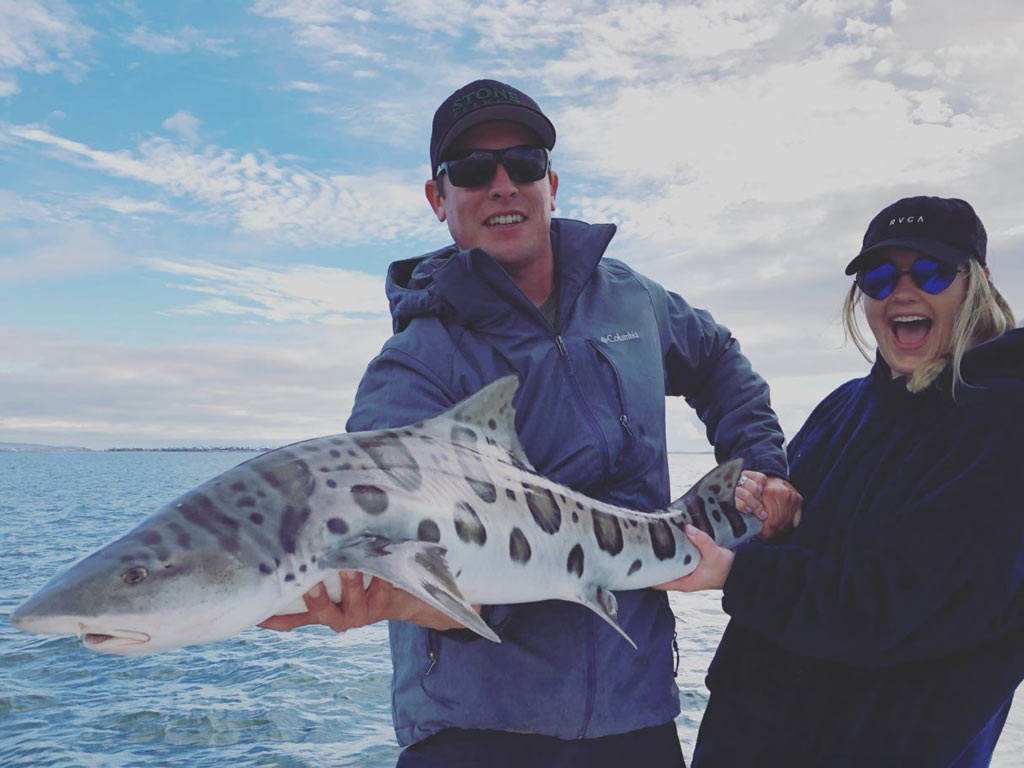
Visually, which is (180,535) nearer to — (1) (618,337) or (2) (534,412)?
(2) (534,412)

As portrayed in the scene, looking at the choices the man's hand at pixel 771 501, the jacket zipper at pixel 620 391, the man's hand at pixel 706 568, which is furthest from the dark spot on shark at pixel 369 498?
the man's hand at pixel 771 501

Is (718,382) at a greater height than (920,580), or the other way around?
(718,382)

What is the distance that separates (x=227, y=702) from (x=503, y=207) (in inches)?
409

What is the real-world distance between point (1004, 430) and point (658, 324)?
6.00 ft

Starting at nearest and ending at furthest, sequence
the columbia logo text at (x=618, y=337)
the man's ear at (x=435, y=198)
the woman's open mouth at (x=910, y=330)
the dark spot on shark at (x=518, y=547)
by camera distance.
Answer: the dark spot on shark at (x=518, y=547) → the woman's open mouth at (x=910, y=330) → the columbia logo text at (x=618, y=337) → the man's ear at (x=435, y=198)

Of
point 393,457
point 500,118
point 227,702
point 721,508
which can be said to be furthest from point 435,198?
point 227,702

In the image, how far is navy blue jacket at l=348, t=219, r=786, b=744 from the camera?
3664 mm

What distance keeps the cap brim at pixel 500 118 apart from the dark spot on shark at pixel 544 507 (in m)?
1.85

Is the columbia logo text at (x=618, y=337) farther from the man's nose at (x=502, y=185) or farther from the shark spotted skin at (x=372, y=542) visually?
the man's nose at (x=502, y=185)

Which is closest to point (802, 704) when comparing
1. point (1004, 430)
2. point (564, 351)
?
point (1004, 430)

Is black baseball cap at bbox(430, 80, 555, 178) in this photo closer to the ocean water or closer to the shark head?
the shark head

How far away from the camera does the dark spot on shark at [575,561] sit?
3.66 m

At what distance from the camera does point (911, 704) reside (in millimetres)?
3562

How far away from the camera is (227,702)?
12.0 m
